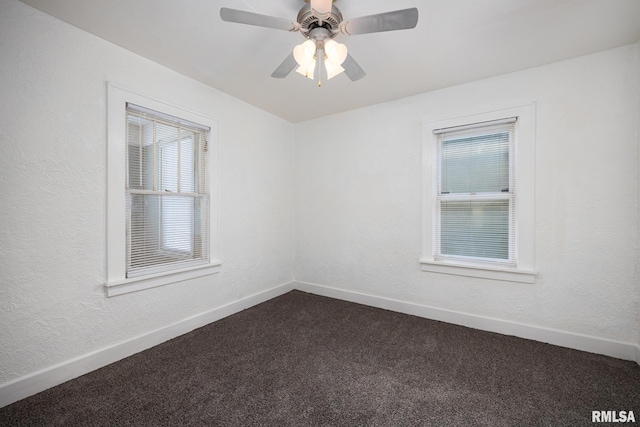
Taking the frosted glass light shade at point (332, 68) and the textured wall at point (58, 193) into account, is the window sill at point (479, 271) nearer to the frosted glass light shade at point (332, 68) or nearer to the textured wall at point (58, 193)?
the frosted glass light shade at point (332, 68)

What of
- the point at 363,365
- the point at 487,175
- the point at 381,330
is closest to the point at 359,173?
the point at 487,175

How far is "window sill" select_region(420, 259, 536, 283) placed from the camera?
2.48m

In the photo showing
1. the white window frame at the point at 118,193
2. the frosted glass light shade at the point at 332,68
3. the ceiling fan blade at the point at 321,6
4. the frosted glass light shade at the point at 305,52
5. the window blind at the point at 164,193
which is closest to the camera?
the ceiling fan blade at the point at 321,6

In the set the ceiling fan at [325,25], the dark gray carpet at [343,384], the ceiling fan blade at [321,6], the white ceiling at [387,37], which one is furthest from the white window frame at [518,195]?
the ceiling fan blade at [321,6]

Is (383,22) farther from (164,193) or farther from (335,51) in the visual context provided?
(164,193)

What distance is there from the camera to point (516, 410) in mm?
1591

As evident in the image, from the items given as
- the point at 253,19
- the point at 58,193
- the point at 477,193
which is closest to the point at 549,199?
the point at 477,193

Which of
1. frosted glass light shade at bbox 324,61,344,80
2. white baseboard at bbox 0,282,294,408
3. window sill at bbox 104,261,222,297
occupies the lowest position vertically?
white baseboard at bbox 0,282,294,408

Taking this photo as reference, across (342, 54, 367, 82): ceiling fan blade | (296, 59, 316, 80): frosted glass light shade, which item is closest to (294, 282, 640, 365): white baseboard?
(342, 54, 367, 82): ceiling fan blade

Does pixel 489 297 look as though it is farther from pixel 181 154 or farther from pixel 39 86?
pixel 39 86

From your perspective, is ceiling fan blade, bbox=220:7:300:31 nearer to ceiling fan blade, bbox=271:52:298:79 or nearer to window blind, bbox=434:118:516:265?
ceiling fan blade, bbox=271:52:298:79

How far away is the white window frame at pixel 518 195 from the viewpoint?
2445mm

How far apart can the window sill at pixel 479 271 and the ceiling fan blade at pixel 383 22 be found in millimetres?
2234

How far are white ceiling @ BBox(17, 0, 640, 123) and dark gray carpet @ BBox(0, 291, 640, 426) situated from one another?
247 centimetres
